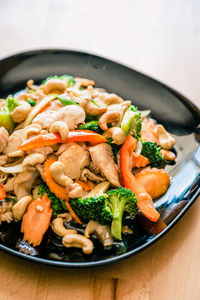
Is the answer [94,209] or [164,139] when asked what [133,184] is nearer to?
[94,209]

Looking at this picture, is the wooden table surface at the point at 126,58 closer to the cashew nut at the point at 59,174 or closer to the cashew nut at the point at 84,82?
the cashew nut at the point at 59,174

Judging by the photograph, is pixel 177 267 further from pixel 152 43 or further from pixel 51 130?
pixel 152 43

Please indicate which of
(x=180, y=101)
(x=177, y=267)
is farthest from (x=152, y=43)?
(x=177, y=267)

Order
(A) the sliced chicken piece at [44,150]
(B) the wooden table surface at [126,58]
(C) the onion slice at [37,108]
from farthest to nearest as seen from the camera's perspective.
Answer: (C) the onion slice at [37,108]
(A) the sliced chicken piece at [44,150]
(B) the wooden table surface at [126,58]

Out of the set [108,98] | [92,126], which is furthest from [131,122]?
[108,98]

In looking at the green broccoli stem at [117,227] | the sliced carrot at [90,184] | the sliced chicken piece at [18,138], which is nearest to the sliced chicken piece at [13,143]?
the sliced chicken piece at [18,138]

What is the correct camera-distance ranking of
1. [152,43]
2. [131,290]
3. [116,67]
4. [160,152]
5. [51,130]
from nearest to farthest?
[131,290]
[51,130]
[160,152]
[116,67]
[152,43]

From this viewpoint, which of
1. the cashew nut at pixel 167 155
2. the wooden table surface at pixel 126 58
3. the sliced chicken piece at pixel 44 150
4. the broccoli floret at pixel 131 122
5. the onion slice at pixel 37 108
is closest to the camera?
the wooden table surface at pixel 126 58
